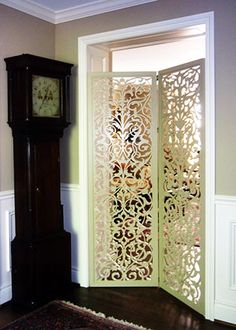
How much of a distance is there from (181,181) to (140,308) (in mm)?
1091

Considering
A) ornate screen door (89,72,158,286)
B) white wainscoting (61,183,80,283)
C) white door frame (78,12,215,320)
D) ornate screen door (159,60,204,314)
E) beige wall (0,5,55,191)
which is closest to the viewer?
white door frame (78,12,215,320)

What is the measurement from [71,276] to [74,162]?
1.10m

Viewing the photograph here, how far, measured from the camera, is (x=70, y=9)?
3365mm

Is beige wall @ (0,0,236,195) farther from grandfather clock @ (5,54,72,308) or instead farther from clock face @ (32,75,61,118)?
clock face @ (32,75,61,118)

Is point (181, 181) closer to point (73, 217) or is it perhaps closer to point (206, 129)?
point (206, 129)

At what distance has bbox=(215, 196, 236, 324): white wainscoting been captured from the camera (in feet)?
8.98

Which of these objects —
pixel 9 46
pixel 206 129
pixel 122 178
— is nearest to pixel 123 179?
pixel 122 178

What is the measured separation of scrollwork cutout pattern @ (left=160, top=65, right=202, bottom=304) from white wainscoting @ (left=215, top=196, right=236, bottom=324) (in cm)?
17

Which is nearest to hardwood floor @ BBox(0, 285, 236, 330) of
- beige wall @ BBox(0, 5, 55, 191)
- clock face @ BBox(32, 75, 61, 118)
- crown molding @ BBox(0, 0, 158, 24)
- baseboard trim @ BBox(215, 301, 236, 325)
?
baseboard trim @ BBox(215, 301, 236, 325)

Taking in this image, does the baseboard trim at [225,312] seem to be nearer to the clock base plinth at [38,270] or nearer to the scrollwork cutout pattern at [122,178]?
the scrollwork cutout pattern at [122,178]

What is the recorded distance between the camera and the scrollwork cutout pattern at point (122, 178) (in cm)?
332

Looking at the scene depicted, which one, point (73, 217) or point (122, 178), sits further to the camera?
point (73, 217)

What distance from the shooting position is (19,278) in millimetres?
3055

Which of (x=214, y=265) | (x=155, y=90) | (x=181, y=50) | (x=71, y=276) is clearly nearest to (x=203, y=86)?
(x=155, y=90)
